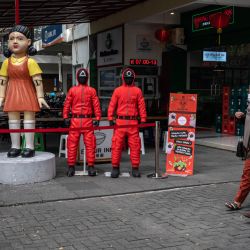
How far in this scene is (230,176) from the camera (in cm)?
838

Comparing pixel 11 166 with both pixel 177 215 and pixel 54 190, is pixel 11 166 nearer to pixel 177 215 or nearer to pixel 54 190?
pixel 54 190

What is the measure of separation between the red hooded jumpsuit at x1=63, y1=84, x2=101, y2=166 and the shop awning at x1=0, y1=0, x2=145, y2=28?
5.12 meters

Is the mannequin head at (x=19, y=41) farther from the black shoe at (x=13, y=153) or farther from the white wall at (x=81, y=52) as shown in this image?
the white wall at (x=81, y=52)

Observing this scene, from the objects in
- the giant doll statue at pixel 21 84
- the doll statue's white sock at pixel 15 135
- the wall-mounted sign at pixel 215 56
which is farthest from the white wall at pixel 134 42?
the doll statue's white sock at pixel 15 135

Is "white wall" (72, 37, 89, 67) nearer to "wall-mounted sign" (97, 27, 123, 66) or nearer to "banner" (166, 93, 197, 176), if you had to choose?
"wall-mounted sign" (97, 27, 123, 66)

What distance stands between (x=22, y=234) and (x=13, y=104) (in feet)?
10.9

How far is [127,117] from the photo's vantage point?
8242 mm

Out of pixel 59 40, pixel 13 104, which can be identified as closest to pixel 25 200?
pixel 13 104

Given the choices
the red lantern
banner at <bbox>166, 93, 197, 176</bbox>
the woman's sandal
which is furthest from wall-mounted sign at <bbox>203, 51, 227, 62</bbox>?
the woman's sandal

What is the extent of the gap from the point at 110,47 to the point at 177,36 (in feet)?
8.16

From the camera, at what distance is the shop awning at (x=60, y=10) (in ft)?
42.8

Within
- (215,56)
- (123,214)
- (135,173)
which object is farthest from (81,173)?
(215,56)

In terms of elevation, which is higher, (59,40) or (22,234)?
(59,40)

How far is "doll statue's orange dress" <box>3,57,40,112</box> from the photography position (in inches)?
309
